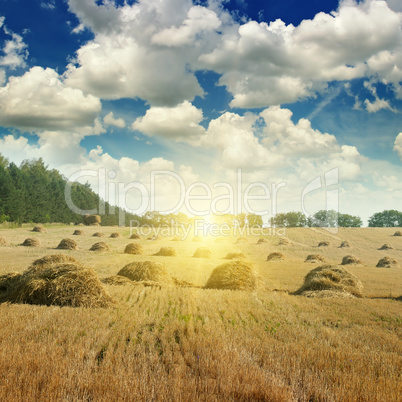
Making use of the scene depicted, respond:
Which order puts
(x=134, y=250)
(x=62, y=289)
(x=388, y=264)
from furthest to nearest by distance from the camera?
(x=134, y=250) < (x=388, y=264) < (x=62, y=289)

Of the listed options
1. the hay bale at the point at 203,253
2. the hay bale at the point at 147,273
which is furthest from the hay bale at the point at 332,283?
the hay bale at the point at 203,253

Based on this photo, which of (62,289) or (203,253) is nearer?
(62,289)

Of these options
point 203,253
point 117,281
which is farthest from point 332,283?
point 203,253

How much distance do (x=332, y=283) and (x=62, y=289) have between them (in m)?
12.0

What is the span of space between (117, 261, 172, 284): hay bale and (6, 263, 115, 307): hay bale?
540cm

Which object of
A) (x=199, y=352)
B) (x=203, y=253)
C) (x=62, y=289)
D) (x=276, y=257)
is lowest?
(x=276, y=257)

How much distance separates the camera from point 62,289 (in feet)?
33.5

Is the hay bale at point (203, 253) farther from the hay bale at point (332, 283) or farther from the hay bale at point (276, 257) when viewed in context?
the hay bale at point (332, 283)

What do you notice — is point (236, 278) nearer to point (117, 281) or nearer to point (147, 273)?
point (147, 273)

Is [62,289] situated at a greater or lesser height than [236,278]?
greater

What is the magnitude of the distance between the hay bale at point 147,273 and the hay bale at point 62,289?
5396 mm

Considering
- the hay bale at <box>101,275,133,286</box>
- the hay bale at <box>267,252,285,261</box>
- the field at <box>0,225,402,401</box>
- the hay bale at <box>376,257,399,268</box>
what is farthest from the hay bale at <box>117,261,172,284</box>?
the hay bale at <box>376,257,399,268</box>

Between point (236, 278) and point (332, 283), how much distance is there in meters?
4.60

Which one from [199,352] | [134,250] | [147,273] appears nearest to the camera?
[199,352]
